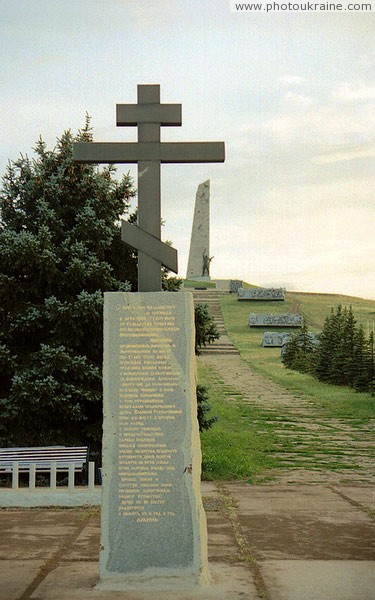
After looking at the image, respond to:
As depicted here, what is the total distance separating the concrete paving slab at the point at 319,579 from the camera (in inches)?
220

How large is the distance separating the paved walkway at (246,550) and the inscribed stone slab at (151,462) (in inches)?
11.5

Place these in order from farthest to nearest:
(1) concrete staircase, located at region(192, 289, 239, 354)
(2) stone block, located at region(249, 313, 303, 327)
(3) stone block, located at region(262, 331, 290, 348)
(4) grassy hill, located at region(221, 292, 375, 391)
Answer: (2) stone block, located at region(249, 313, 303, 327), (3) stone block, located at region(262, 331, 290, 348), (1) concrete staircase, located at region(192, 289, 239, 354), (4) grassy hill, located at region(221, 292, 375, 391)

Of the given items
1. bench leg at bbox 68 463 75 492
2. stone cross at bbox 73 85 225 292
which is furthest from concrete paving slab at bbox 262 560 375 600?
bench leg at bbox 68 463 75 492

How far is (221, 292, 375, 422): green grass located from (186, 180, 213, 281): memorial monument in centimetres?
326

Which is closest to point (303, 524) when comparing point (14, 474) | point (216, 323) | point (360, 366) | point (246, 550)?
point (246, 550)

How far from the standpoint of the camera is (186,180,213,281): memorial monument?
51.8 meters

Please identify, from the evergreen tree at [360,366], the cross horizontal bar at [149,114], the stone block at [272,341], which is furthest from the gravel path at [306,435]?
the cross horizontal bar at [149,114]

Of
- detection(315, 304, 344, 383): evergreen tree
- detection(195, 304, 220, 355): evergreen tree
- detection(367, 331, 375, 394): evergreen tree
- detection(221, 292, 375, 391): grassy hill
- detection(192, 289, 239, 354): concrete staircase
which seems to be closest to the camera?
detection(195, 304, 220, 355): evergreen tree

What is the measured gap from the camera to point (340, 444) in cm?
1717

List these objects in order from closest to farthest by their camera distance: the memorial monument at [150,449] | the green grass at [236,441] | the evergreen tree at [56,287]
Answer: the memorial monument at [150,449], the evergreen tree at [56,287], the green grass at [236,441]

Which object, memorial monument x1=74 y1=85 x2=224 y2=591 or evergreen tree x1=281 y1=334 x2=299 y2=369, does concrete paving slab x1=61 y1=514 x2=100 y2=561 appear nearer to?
memorial monument x1=74 y1=85 x2=224 y2=591

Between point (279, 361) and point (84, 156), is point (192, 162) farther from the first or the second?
point (279, 361)

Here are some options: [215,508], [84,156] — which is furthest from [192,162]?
[215,508]

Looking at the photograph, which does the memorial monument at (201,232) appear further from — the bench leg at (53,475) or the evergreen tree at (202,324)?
the bench leg at (53,475)
